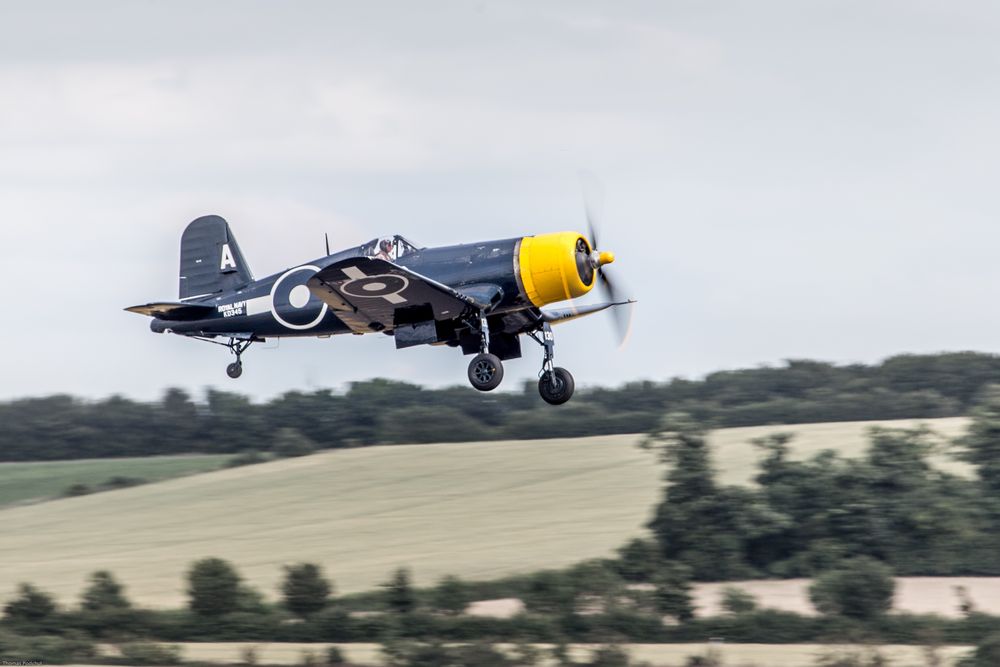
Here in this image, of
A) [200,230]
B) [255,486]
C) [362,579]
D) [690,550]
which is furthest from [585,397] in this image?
[200,230]

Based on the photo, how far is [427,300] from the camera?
1984 cm

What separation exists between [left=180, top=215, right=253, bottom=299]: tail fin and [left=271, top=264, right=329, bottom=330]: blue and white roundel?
1295mm

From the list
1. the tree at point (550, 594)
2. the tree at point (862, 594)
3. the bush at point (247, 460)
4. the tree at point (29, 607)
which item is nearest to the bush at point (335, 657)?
the tree at point (550, 594)

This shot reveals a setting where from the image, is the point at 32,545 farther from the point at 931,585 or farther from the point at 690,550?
the point at 931,585

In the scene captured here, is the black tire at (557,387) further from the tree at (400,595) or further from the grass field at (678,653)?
the tree at (400,595)

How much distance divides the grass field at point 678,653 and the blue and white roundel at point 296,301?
8.74 meters

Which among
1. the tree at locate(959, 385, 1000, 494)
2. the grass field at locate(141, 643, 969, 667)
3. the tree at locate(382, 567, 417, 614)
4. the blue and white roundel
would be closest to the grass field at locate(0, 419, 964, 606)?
the tree at locate(382, 567, 417, 614)

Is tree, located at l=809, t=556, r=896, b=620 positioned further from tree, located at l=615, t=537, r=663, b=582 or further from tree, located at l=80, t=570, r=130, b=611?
tree, located at l=80, t=570, r=130, b=611

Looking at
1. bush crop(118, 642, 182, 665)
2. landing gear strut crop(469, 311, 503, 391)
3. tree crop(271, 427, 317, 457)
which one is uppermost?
landing gear strut crop(469, 311, 503, 391)

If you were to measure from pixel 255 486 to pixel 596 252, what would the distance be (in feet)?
109

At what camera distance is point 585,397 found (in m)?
69.1

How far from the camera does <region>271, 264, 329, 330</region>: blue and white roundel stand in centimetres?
2119

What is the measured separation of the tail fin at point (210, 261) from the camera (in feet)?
74.9

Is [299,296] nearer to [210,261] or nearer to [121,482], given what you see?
[210,261]
